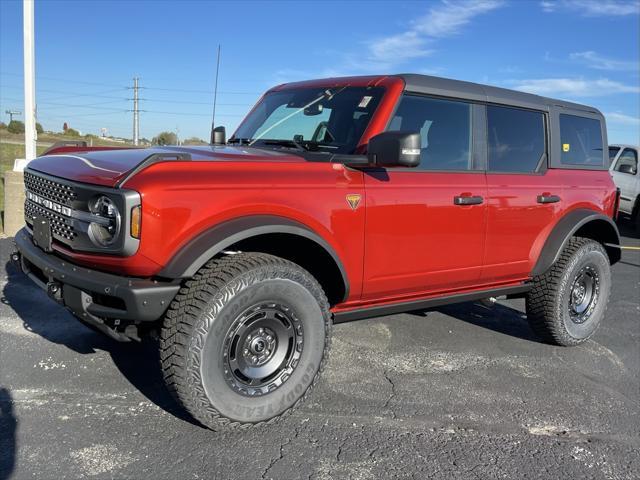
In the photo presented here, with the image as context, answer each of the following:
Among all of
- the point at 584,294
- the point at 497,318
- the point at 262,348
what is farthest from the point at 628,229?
the point at 262,348

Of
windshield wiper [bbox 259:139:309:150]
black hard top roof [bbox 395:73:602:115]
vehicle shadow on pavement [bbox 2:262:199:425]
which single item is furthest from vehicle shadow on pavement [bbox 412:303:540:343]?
vehicle shadow on pavement [bbox 2:262:199:425]

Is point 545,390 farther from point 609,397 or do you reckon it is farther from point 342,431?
point 342,431

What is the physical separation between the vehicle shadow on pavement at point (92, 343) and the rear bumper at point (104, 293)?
76 centimetres

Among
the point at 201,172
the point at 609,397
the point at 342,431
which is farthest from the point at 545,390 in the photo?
the point at 201,172

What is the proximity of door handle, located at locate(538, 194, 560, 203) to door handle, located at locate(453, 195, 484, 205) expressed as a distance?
69 cm

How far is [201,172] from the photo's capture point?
275 cm

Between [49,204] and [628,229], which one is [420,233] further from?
[628,229]

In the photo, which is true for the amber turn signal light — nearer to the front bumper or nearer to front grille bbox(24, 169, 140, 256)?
front grille bbox(24, 169, 140, 256)

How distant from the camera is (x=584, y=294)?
16.3ft

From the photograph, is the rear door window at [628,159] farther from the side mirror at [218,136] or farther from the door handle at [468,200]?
the side mirror at [218,136]

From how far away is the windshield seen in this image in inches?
143

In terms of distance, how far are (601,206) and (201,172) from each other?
3726 mm

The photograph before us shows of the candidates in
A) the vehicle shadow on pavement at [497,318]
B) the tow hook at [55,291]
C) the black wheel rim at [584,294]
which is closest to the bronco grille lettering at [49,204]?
the tow hook at [55,291]

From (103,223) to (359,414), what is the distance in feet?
5.83
